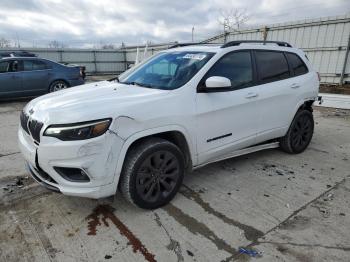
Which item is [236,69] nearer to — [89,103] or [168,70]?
[168,70]

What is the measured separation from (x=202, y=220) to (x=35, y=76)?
8.89 meters

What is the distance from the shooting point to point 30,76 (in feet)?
32.0

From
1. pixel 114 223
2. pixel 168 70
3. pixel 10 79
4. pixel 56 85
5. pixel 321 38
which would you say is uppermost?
pixel 321 38

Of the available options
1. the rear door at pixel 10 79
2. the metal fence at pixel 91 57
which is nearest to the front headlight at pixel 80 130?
the rear door at pixel 10 79

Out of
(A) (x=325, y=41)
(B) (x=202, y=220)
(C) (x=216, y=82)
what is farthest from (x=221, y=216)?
(A) (x=325, y=41)

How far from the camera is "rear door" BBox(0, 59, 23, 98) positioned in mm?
9336

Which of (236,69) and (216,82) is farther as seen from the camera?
(236,69)

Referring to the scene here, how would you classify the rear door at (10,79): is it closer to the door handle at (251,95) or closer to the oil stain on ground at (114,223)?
the oil stain on ground at (114,223)

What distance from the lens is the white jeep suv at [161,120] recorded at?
264 cm

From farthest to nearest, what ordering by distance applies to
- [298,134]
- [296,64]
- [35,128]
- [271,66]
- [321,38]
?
1. [321,38]
2. [298,134]
3. [296,64]
4. [271,66]
5. [35,128]

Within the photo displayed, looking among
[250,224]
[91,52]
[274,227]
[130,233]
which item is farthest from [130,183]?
[91,52]

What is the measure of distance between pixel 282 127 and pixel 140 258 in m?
3.04

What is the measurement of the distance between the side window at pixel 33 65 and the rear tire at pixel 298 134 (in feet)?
28.0

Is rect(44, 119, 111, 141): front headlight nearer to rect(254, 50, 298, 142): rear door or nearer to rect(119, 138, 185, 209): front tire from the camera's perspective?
rect(119, 138, 185, 209): front tire
